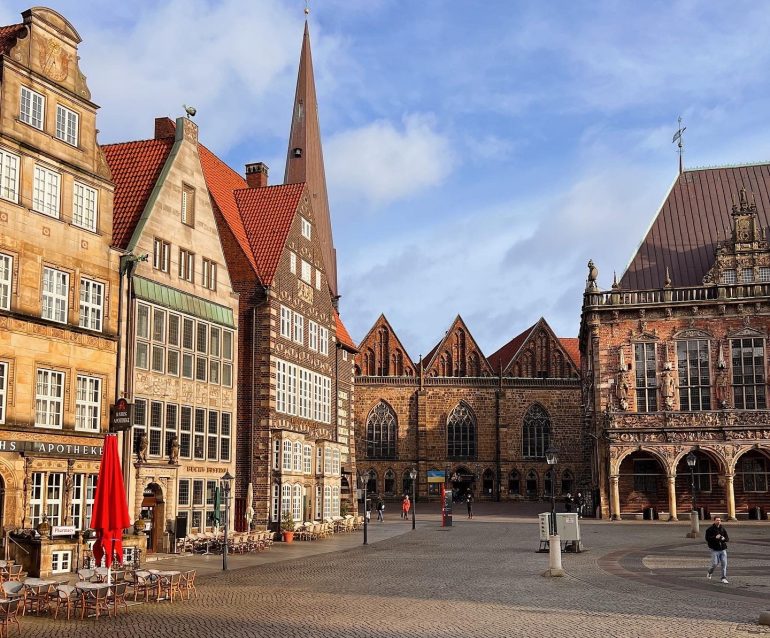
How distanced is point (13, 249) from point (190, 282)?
8.99m

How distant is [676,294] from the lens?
55312 mm

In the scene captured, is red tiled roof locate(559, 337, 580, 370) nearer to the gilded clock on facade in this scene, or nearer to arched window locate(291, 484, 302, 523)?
arched window locate(291, 484, 302, 523)

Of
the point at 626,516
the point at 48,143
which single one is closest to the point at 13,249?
the point at 48,143

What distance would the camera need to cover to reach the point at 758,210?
5938 centimetres

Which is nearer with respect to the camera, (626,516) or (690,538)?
(690,538)

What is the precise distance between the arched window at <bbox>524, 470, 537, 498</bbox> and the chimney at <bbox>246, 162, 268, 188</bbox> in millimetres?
40199

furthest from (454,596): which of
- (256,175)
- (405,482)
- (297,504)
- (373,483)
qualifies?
(373,483)

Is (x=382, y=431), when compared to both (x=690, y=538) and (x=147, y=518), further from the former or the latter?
(x=147, y=518)

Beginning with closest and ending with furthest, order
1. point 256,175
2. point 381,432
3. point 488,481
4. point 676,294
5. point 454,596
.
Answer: point 454,596, point 256,175, point 676,294, point 488,481, point 381,432

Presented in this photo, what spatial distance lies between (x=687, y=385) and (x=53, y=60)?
3975 centimetres

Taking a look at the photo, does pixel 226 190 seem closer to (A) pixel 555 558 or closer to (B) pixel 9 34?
(B) pixel 9 34

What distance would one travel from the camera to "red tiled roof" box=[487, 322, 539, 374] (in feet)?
275

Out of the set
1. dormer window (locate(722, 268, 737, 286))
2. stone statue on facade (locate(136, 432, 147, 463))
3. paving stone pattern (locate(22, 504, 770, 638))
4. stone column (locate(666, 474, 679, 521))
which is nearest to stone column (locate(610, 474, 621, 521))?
stone column (locate(666, 474, 679, 521))

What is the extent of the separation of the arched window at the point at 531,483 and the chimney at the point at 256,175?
40.2m
